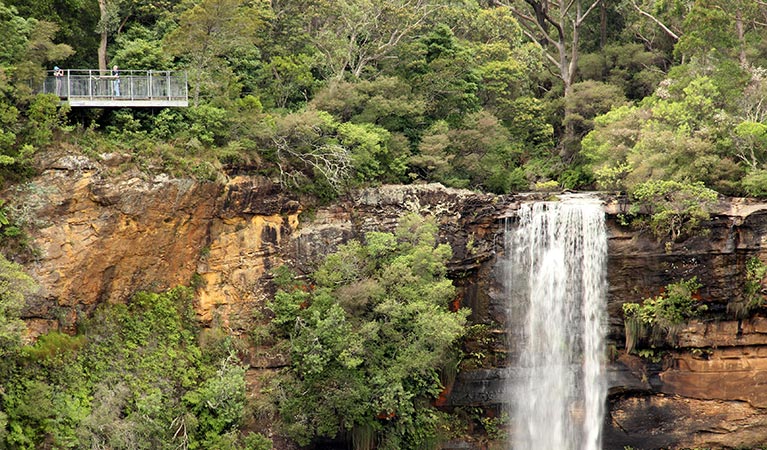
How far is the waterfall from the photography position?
3005cm

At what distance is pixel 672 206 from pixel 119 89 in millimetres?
16921

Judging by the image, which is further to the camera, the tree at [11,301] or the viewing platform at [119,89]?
the viewing platform at [119,89]

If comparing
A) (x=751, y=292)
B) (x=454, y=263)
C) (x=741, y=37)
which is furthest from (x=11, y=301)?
(x=741, y=37)

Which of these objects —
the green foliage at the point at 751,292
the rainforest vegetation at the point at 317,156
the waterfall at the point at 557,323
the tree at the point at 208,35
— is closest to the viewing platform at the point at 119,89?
the rainforest vegetation at the point at 317,156

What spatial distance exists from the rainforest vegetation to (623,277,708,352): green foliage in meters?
0.24

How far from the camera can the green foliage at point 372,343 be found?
2795cm

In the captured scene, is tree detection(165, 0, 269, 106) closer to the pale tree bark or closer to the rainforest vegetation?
the rainforest vegetation

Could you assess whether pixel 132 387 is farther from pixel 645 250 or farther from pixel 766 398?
pixel 766 398

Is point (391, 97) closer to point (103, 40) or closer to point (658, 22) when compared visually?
point (103, 40)

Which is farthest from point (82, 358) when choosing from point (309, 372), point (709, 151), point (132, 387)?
point (709, 151)

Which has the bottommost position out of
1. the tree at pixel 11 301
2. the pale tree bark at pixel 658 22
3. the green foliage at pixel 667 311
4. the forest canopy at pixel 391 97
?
the green foliage at pixel 667 311

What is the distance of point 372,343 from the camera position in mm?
28469

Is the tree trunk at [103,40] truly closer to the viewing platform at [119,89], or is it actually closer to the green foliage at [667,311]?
the viewing platform at [119,89]

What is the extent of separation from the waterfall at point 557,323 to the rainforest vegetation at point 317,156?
6.34 ft
